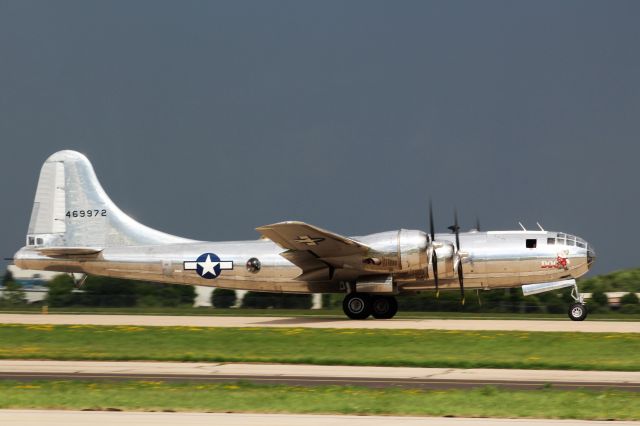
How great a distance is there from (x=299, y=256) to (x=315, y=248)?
95 centimetres

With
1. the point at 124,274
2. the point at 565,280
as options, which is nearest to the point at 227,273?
the point at 124,274

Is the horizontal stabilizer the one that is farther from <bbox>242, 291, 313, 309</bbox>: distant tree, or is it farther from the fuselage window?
<bbox>242, 291, 313, 309</bbox>: distant tree

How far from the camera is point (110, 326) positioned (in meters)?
31.8

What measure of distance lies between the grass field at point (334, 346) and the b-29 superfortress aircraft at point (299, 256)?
4.20 m

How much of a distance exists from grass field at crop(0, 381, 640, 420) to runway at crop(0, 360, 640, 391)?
1.26m

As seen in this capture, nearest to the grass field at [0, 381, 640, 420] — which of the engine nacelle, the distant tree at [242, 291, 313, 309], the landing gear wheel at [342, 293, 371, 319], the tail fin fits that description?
the engine nacelle

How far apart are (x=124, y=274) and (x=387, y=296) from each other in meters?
10.2

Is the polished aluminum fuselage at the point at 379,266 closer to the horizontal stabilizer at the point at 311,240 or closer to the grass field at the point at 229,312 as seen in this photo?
the horizontal stabilizer at the point at 311,240

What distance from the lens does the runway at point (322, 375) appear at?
62.7 ft

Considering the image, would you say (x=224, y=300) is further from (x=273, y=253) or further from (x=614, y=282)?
(x=614, y=282)

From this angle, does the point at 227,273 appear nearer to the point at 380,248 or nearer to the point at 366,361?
the point at 380,248

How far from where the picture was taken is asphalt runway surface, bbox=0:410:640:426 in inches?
545

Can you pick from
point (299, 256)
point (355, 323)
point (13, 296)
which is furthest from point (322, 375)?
point (13, 296)

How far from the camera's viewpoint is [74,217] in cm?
3703
